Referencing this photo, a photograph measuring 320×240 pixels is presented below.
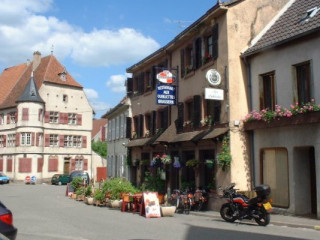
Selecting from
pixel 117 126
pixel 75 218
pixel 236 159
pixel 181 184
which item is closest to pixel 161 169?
pixel 181 184

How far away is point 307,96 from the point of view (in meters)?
14.4

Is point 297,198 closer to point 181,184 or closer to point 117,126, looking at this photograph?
point 181,184

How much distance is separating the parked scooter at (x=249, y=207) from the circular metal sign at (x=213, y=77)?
515 cm

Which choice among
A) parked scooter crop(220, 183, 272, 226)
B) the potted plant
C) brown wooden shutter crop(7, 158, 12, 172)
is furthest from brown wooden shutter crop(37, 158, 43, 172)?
parked scooter crop(220, 183, 272, 226)

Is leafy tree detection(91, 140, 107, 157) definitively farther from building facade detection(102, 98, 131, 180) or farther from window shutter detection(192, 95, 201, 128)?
window shutter detection(192, 95, 201, 128)

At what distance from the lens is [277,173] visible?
1571 cm

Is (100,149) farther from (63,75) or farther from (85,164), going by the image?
(63,75)

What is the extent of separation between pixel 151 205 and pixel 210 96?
508 cm

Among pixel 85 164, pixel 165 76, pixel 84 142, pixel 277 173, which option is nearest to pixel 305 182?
pixel 277 173

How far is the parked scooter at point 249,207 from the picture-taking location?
1267cm

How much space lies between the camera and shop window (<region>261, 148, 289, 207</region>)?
15.3m

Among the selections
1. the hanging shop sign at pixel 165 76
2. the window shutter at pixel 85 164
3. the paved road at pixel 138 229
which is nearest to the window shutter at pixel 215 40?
the hanging shop sign at pixel 165 76

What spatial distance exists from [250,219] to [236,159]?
158 inches

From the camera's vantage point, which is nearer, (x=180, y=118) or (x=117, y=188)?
(x=117, y=188)
